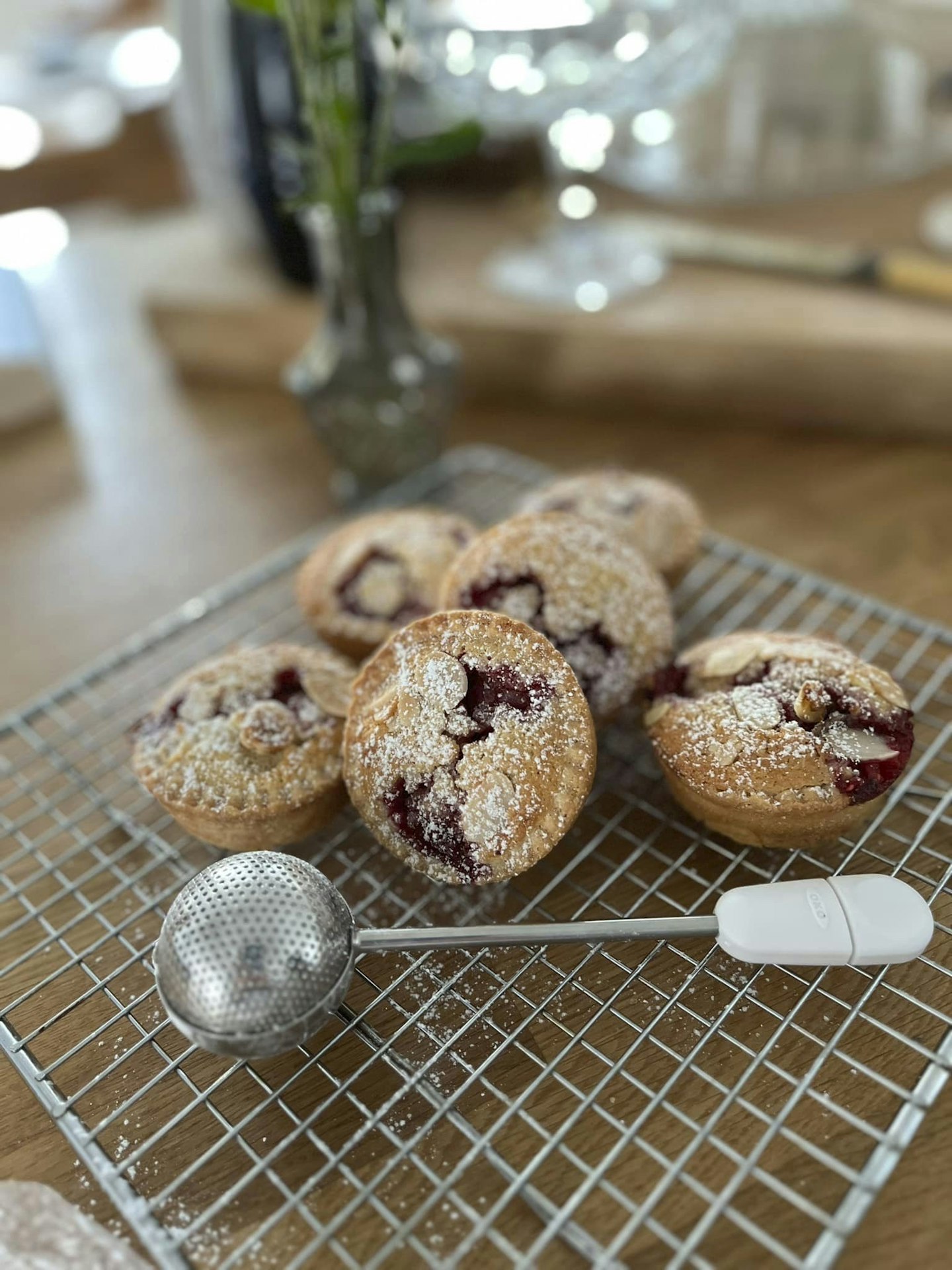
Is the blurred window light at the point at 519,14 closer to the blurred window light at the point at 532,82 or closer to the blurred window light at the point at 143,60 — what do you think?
the blurred window light at the point at 532,82

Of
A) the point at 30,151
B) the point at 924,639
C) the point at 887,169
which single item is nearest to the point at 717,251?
the point at 887,169

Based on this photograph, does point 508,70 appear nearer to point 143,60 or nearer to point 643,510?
point 643,510

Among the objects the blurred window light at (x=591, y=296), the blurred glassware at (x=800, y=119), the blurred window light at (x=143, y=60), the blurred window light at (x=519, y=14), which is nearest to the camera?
the blurred window light at (x=519, y=14)

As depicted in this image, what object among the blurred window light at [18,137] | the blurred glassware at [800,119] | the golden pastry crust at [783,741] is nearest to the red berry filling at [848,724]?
the golden pastry crust at [783,741]

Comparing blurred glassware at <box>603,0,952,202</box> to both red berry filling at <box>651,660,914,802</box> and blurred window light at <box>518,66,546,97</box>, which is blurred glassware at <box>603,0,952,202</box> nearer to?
blurred window light at <box>518,66,546,97</box>

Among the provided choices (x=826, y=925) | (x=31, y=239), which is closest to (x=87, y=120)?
(x=31, y=239)

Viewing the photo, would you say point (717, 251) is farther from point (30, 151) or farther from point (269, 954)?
point (30, 151)
